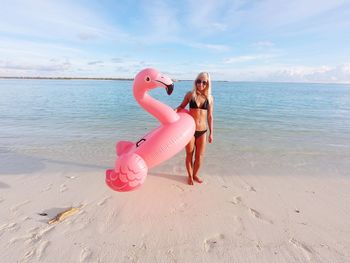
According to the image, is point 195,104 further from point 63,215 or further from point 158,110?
point 63,215

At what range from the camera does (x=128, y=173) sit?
9.97 ft

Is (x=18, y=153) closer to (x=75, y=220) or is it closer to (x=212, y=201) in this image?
(x=75, y=220)

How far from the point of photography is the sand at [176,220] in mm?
2486

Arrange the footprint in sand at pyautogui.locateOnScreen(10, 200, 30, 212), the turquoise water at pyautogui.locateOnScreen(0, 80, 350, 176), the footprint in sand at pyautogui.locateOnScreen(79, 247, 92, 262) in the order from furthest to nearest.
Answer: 1. the turquoise water at pyautogui.locateOnScreen(0, 80, 350, 176)
2. the footprint in sand at pyautogui.locateOnScreen(10, 200, 30, 212)
3. the footprint in sand at pyautogui.locateOnScreen(79, 247, 92, 262)

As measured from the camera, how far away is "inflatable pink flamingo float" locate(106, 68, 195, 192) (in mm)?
3080

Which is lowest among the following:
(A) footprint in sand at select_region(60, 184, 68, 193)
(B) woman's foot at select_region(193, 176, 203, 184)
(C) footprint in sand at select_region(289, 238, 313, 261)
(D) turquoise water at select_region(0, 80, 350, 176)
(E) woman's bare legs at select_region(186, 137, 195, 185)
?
(D) turquoise water at select_region(0, 80, 350, 176)

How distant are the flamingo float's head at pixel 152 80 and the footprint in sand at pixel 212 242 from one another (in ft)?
6.12

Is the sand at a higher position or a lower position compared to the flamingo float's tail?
lower

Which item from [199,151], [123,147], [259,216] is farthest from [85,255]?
[199,151]

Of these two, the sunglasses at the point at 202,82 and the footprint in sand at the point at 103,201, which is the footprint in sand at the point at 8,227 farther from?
the sunglasses at the point at 202,82

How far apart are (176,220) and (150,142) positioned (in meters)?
1.04

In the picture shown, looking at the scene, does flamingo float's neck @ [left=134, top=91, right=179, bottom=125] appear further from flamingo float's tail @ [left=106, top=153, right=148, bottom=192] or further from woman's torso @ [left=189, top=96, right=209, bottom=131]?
flamingo float's tail @ [left=106, top=153, right=148, bottom=192]

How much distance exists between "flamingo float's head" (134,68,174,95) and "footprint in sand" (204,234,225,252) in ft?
6.12

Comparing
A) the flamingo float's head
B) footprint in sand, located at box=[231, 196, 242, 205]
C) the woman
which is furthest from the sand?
the flamingo float's head
